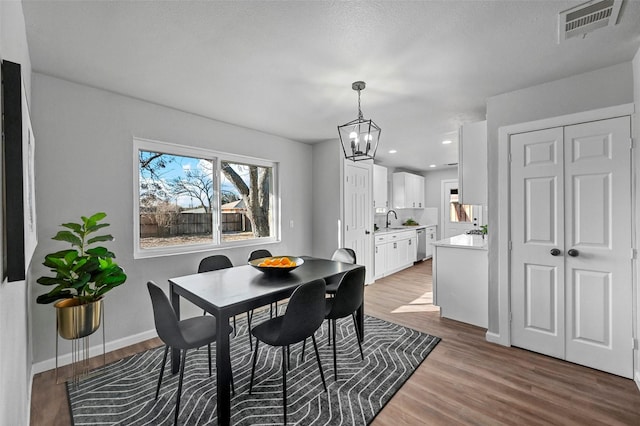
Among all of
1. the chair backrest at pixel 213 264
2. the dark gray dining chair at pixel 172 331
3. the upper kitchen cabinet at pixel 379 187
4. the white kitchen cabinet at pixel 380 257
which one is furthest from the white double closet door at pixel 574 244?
the upper kitchen cabinet at pixel 379 187

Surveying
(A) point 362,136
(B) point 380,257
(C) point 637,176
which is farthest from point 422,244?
(A) point 362,136

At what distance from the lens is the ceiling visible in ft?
5.47

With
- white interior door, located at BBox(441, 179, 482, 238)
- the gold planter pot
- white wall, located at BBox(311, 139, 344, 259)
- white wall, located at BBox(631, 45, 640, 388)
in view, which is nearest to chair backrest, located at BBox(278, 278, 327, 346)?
the gold planter pot

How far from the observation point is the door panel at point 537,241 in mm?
2516

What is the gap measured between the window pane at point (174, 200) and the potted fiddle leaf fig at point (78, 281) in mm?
879

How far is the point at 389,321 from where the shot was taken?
3.34m

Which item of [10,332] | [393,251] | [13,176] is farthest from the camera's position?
[393,251]

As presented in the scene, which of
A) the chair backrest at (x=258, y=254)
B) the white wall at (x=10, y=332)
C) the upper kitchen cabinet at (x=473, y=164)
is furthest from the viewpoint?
the chair backrest at (x=258, y=254)

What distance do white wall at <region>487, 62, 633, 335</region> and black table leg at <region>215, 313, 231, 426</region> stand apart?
2616 mm

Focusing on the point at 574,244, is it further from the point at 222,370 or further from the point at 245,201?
the point at 245,201

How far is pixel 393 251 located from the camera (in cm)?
574

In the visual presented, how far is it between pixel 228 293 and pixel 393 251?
4394 mm

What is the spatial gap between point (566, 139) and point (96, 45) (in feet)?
12.8

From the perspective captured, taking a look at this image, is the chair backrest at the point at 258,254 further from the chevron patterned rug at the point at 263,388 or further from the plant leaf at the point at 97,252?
the plant leaf at the point at 97,252
